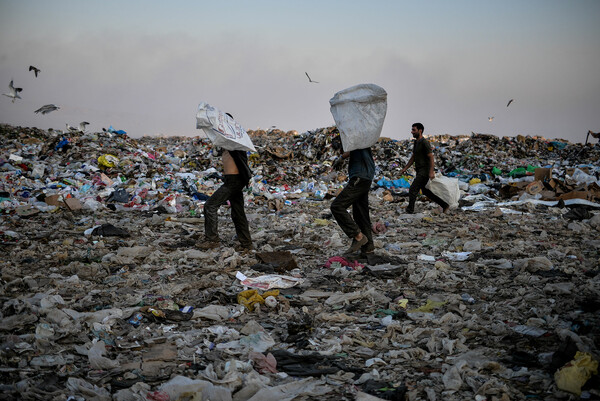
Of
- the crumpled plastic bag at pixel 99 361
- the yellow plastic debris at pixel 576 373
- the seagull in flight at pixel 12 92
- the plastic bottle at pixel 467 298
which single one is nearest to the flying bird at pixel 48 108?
the seagull in flight at pixel 12 92

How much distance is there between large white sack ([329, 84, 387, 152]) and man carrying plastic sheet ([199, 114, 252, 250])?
137 cm

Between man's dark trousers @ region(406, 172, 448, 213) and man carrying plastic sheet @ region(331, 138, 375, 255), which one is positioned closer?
man carrying plastic sheet @ region(331, 138, 375, 255)

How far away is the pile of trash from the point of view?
7.29 feet

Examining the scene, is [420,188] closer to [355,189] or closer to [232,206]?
[355,189]

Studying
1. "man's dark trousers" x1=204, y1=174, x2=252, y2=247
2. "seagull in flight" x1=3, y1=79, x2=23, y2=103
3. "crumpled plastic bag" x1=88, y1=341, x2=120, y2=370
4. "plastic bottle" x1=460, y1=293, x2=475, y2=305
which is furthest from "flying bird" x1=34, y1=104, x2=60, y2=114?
"plastic bottle" x1=460, y1=293, x2=475, y2=305

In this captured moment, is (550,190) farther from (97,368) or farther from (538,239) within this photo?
(97,368)

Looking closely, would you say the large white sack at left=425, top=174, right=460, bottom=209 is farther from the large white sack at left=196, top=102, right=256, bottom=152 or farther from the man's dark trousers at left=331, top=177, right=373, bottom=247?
the large white sack at left=196, top=102, right=256, bottom=152

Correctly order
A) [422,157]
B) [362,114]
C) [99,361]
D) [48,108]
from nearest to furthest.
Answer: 1. [99,361]
2. [362,114]
3. [422,157]
4. [48,108]

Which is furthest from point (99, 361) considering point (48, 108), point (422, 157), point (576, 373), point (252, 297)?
point (48, 108)

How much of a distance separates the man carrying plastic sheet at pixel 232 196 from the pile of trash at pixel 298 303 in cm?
25

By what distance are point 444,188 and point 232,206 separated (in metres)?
4.37

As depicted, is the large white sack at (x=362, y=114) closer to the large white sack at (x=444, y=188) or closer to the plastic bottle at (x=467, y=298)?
the plastic bottle at (x=467, y=298)

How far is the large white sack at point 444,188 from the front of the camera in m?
7.73

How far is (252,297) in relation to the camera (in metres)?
3.50
